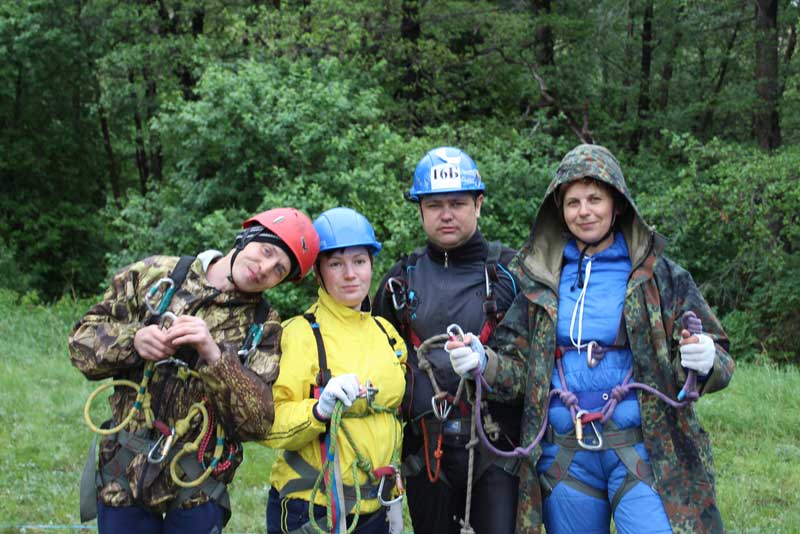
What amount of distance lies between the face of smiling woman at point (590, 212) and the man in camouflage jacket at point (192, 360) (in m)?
1.09

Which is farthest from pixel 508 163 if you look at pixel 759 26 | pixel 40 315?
pixel 40 315

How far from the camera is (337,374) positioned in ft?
10.5

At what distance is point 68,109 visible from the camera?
23.0 meters

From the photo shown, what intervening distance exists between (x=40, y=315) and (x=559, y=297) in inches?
451

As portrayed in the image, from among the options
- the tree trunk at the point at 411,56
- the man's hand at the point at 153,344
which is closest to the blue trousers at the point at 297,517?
the man's hand at the point at 153,344

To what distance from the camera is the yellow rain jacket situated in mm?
3107

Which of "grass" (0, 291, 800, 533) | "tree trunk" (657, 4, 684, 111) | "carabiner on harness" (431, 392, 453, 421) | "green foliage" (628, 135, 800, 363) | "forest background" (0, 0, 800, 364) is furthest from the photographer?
"tree trunk" (657, 4, 684, 111)

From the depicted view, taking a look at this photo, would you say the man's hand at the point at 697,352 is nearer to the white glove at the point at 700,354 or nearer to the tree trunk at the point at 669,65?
the white glove at the point at 700,354

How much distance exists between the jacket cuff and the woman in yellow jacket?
0.36m

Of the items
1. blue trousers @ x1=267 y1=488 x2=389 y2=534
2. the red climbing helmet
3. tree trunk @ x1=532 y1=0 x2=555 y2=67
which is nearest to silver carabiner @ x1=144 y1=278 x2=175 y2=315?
the red climbing helmet

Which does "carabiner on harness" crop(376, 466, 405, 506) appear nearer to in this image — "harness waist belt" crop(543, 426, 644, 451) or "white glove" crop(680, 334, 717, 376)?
"harness waist belt" crop(543, 426, 644, 451)

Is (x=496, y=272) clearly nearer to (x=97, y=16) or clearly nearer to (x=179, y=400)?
(x=179, y=400)

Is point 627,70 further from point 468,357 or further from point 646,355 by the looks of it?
point 468,357

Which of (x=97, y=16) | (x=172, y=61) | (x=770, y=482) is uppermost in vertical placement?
(x=97, y=16)
